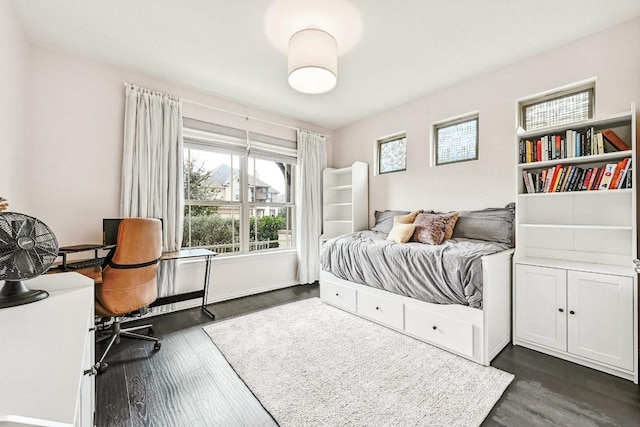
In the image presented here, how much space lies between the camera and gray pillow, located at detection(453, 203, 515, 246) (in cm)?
267

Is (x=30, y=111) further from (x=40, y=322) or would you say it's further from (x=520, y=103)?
(x=520, y=103)

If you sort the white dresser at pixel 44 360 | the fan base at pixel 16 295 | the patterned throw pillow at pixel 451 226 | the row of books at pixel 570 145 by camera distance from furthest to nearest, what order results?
1. the patterned throw pillow at pixel 451 226
2. the row of books at pixel 570 145
3. the fan base at pixel 16 295
4. the white dresser at pixel 44 360

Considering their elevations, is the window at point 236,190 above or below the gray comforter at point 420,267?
above

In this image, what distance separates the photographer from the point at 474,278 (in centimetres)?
205

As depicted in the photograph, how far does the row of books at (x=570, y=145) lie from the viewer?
2.06 m

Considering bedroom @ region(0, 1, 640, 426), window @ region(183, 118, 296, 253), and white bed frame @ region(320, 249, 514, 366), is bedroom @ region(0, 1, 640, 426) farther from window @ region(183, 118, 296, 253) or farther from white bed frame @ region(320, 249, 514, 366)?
Result: white bed frame @ region(320, 249, 514, 366)

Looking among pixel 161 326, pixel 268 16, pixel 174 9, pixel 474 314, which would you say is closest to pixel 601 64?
pixel 474 314

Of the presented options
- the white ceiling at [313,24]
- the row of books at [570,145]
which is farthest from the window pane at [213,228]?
the row of books at [570,145]

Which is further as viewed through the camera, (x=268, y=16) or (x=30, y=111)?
(x=30, y=111)

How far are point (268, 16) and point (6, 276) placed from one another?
218 centimetres

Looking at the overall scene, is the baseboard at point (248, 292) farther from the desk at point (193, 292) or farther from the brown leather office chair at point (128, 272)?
the brown leather office chair at point (128, 272)

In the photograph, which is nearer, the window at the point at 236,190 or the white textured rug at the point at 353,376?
the white textured rug at the point at 353,376

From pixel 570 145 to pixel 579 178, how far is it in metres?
0.28

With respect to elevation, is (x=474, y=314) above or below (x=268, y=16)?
below
